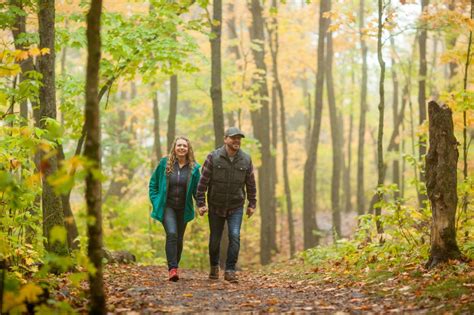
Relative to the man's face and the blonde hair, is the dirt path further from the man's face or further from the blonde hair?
the man's face

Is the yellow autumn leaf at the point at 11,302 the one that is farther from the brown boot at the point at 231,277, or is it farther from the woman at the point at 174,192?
the brown boot at the point at 231,277

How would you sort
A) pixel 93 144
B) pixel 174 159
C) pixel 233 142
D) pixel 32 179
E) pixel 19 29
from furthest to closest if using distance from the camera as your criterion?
pixel 19 29 < pixel 174 159 < pixel 233 142 < pixel 32 179 < pixel 93 144

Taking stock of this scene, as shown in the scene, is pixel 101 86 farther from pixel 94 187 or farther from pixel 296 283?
pixel 94 187

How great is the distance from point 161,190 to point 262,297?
256 cm

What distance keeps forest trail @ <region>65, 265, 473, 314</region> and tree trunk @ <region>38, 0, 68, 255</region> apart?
1100mm

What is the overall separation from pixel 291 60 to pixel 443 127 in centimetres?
1734

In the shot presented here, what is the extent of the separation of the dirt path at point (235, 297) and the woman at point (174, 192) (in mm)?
592

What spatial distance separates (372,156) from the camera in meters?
35.4

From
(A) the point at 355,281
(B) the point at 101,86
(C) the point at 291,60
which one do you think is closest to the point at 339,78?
(C) the point at 291,60

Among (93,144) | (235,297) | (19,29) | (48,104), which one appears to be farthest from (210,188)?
(19,29)

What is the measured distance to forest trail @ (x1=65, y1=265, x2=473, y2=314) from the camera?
16.7 ft

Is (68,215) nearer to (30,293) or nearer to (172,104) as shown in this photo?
(30,293)

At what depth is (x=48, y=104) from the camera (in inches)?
295

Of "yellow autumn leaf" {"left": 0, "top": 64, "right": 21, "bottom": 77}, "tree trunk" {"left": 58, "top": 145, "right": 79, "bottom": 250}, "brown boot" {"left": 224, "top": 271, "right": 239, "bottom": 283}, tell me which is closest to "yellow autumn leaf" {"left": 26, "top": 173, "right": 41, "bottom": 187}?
"yellow autumn leaf" {"left": 0, "top": 64, "right": 21, "bottom": 77}
